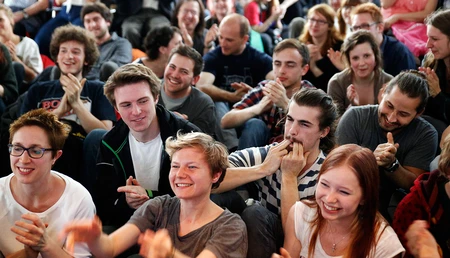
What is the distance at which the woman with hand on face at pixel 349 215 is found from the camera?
196 cm

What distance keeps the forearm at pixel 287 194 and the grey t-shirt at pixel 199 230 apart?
0.25 m

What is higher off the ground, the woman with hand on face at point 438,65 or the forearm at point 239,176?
the woman with hand on face at point 438,65

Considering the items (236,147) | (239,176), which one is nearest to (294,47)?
(236,147)

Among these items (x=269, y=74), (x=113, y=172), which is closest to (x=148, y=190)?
(x=113, y=172)

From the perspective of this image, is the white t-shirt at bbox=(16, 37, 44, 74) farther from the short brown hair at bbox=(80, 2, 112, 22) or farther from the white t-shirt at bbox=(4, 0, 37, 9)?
the white t-shirt at bbox=(4, 0, 37, 9)

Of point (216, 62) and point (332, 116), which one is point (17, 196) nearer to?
point (332, 116)

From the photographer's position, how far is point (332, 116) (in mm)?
2516

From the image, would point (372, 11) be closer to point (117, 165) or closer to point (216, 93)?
point (216, 93)

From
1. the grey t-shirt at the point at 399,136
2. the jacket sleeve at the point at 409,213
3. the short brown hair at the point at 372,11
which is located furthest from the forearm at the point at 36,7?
the jacket sleeve at the point at 409,213

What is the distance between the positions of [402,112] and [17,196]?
1.57 metres

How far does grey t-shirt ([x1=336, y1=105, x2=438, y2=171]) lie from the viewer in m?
2.68

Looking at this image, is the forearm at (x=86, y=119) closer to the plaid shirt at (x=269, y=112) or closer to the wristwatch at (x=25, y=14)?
the plaid shirt at (x=269, y=112)

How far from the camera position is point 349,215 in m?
2.00

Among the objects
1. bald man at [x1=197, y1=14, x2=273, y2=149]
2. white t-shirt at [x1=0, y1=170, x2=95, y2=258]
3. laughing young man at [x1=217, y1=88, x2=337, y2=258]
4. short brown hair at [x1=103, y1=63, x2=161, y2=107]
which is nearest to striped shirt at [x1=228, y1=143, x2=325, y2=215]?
laughing young man at [x1=217, y1=88, x2=337, y2=258]
